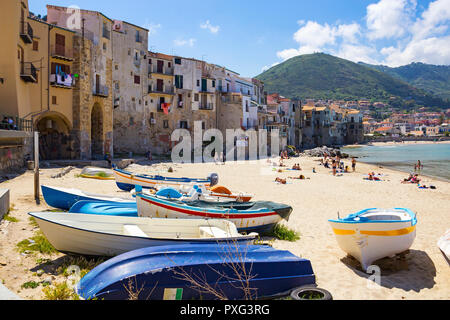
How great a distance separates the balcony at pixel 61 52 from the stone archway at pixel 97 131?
600cm

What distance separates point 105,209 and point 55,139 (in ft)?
78.5

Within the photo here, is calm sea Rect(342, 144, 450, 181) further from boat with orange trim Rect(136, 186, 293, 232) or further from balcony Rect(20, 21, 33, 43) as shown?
balcony Rect(20, 21, 33, 43)

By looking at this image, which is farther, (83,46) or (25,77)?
(83,46)

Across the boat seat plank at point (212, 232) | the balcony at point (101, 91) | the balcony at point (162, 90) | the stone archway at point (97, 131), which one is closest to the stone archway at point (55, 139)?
the stone archway at point (97, 131)

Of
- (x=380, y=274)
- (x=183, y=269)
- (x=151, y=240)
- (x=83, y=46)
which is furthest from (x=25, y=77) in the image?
(x=380, y=274)

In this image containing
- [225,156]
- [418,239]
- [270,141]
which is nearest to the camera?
[418,239]

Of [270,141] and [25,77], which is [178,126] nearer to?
[270,141]

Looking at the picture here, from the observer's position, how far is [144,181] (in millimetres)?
20266

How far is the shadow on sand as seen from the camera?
7.98m

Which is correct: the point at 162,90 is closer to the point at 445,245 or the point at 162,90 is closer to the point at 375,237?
the point at 375,237

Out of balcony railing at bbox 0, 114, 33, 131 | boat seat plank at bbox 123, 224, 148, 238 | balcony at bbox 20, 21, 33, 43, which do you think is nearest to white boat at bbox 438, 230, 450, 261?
boat seat plank at bbox 123, 224, 148, 238

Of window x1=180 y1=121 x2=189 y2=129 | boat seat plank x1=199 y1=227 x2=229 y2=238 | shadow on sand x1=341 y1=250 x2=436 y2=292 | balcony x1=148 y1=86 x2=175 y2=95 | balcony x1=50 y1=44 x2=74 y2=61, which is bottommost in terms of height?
shadow on sand x1=341 y1=250 x2=436 y2=292

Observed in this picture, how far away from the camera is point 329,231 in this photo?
1272 cm
